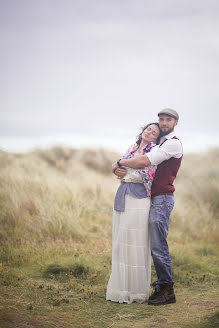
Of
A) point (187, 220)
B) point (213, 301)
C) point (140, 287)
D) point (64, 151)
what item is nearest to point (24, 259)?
point (140, 287)

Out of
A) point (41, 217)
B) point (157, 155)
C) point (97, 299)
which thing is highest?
point (157, 155)

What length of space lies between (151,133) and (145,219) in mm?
1020

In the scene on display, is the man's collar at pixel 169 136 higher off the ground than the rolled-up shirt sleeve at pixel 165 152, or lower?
higher

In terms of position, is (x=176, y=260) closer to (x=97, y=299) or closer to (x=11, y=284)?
(x=97, y=299)

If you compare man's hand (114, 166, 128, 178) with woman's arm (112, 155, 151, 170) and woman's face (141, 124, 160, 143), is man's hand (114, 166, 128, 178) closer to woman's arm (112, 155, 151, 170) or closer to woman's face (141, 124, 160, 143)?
woman's arm (112, 155, 151, 170)

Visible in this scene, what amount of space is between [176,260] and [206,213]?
10.5 feet

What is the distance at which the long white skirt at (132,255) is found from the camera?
4301 millimetres

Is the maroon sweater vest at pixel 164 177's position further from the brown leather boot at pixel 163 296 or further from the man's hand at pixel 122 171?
the brown leather boot at pixel 163 296

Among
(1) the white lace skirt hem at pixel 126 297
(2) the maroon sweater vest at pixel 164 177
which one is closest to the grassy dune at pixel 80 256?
(1) the white lace skirt hem at pixel 126 297

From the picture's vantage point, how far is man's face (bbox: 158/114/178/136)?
443 cm

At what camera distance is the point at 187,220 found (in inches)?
345

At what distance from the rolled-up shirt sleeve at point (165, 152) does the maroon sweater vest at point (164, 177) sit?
0.10 m

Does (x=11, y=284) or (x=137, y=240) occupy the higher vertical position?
(x=137, y=240)

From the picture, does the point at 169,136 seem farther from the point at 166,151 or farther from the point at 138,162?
the point at 138,162
